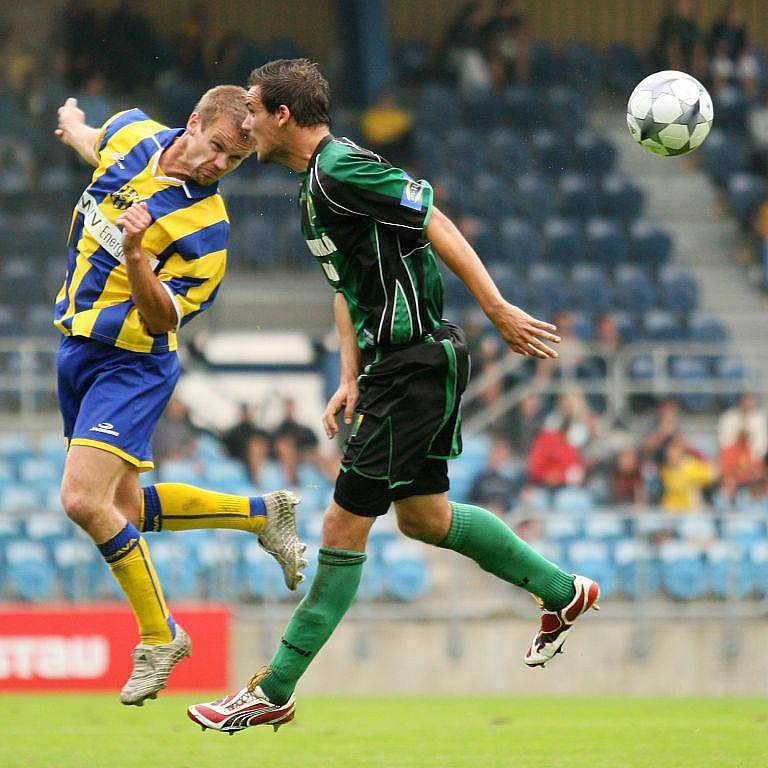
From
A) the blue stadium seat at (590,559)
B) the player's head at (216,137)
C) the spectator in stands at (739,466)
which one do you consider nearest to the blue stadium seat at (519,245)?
the spectator in stands at (739,466)

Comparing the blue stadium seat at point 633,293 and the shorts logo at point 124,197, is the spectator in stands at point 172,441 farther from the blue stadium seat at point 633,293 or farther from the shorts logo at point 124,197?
the shorts logo at point 124,197

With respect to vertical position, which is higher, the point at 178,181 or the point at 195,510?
the point at 178,181

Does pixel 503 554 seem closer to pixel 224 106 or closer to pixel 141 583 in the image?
Answer: pixel 141 583

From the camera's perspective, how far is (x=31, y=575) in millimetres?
11383

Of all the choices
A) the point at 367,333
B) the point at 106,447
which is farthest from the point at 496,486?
the point at 367,333

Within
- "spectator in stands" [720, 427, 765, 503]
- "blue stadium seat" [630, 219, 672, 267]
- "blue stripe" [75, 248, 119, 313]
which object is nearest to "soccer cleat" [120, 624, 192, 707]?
"blue stripe" [75, 248, 119, 313]

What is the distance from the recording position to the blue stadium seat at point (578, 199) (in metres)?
17.0

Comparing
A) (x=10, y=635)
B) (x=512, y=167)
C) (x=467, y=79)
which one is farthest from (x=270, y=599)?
(x=467, y=79)

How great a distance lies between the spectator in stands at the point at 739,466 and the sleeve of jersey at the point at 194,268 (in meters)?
Answer: 7.43

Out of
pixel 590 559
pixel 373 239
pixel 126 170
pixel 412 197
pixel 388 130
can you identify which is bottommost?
pixel 590 559

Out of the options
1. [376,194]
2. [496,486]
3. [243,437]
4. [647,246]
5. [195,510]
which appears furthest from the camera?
[647,246]

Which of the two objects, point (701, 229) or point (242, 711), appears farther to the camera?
point (701, 229)

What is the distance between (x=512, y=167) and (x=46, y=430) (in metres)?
6.19

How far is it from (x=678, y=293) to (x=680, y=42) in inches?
166
